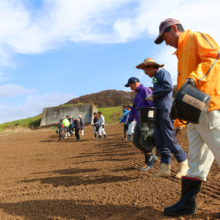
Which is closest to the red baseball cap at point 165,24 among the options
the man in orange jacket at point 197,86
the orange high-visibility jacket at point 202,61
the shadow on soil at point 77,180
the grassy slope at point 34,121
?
the man in orange jacket at point 197,86

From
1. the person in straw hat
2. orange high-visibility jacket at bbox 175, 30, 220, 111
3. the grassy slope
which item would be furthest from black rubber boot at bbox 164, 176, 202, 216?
the grassy slope

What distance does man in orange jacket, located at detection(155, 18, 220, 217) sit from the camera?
2.22 m

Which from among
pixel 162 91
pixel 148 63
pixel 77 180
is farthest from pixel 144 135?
pixel 77 180

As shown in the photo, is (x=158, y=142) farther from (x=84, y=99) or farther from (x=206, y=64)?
(x=84, y=99)

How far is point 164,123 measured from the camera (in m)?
4.06

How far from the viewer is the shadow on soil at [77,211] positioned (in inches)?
106

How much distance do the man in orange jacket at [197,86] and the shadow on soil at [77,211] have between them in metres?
0.27

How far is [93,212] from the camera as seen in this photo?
2.96 metres

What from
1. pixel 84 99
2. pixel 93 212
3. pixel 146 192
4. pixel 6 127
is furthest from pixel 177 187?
pixel 84 99

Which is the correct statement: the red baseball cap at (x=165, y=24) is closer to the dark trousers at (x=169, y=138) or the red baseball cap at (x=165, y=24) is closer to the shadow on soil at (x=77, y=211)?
the dark trousers at (x=169, y=138)

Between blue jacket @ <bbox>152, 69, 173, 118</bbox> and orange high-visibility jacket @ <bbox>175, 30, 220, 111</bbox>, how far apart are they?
1449 millimetres

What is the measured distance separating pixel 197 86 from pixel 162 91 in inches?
68.3

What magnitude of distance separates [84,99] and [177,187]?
61019 mm

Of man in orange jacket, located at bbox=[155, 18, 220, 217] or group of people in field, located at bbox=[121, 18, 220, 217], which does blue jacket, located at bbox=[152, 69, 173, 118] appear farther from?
man in orange jacket, located at bbox=[155, 18, 220, 217]
